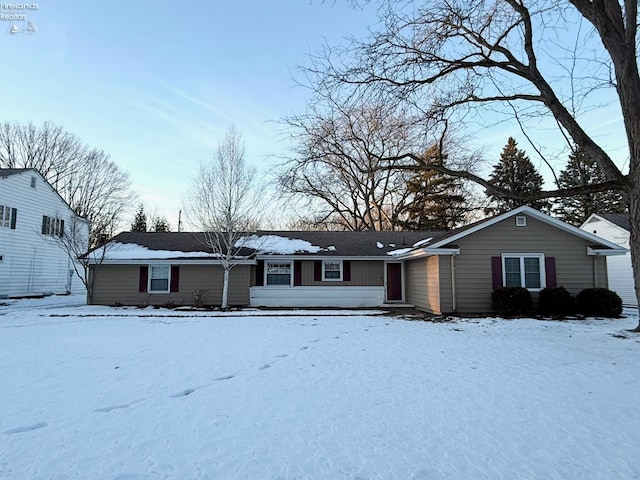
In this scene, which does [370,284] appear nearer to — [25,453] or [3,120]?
[25,453]

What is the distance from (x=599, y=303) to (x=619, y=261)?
8992 millimetres

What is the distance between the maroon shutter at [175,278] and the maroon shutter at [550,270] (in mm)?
15143

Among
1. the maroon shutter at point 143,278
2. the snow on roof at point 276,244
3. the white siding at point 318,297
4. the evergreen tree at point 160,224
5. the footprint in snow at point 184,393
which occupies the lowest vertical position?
the footprint in snow at point 184,393

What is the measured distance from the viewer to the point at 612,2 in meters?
9.25

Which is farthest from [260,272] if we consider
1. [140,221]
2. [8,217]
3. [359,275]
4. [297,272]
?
[140,221]

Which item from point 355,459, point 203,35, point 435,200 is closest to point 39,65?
point 203,35

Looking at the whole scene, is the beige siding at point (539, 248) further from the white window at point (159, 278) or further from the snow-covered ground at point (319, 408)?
the white window at point (159, 278)

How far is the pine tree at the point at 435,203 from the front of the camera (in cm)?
3069

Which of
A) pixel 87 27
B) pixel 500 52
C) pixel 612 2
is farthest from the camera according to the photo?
pixel 87 27

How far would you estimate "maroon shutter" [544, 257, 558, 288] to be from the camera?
44.6 feet

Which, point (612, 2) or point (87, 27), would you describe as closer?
point (612, 2)

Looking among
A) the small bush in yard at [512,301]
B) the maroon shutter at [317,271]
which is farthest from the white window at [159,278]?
the small bush in yard at [512,301]

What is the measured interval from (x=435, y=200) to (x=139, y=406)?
29.4m

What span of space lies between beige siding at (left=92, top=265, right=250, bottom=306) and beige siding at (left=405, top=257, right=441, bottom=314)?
7.53 m
